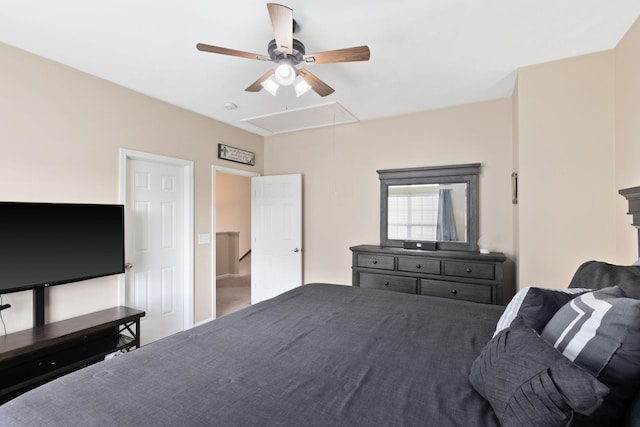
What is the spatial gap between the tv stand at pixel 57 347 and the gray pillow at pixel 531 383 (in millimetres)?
2706

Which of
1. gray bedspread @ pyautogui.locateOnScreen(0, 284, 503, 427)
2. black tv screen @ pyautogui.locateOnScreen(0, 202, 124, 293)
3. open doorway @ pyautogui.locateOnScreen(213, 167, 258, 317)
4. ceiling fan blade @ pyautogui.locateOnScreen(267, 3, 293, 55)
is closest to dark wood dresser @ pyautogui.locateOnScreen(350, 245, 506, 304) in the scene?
gray bedspread @ pyautogui.locateOnScreen(0, 284, 503, 427)

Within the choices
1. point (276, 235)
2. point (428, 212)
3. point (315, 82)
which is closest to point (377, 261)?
point (428, 212)

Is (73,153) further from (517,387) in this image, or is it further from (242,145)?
(517,387)

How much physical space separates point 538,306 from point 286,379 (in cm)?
102

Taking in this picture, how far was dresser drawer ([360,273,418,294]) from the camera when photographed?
3.29 meters

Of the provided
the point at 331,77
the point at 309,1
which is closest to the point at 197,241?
the point at 331,77

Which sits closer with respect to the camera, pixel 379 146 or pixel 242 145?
pixel 379 146

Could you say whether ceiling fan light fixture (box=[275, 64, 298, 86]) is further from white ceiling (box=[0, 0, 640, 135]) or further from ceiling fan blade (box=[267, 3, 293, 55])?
white ceiling (box=[0, 0, 640, 135])

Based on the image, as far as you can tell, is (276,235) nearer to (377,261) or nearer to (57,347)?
(377,261)

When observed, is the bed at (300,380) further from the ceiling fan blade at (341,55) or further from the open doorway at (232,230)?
the open doorway at (232,230)

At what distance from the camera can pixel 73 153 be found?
2.63 metres

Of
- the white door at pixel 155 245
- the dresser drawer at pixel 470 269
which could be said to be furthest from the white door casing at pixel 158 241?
the dresser drawer at pixel 470 269

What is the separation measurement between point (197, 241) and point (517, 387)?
359 centimetres

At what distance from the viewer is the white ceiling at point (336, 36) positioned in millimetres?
1876
